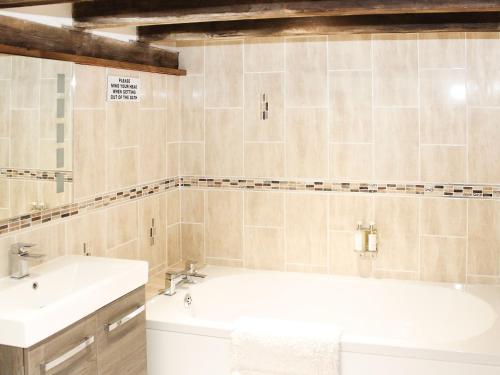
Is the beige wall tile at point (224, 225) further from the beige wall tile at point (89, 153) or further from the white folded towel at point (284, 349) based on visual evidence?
the white folded towel at point (284, 349)

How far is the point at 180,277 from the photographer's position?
3770 mm

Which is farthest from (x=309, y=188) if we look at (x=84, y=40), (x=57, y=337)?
(x=57, y=337)

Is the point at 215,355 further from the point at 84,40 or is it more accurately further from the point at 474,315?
the point at 84,40

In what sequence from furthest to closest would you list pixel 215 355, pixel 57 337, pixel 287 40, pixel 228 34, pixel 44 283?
pixel 287 40 → pixel 228 34 → pixel 215 355 → pixel 44 283 → pixel 57 337

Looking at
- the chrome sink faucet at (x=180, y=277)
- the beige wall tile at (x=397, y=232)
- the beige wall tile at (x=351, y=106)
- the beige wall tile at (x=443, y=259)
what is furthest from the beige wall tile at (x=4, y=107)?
the beige wall tile at (x=443, y=259)

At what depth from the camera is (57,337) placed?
2277mm

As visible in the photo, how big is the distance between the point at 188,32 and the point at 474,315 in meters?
2.39

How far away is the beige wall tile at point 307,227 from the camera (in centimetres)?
402

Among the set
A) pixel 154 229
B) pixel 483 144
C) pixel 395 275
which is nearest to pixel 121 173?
pixel 154 229

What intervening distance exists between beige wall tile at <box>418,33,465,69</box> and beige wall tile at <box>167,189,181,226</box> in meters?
1.88

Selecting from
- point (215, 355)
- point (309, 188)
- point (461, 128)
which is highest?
point (461, 128)

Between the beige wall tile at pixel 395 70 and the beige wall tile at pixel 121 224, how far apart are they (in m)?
1.72

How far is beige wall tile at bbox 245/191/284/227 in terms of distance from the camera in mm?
Result: 4102

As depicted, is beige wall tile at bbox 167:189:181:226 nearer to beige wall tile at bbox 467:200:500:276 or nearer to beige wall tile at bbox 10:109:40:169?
beige wall tile at bbox 10:109:40:169
